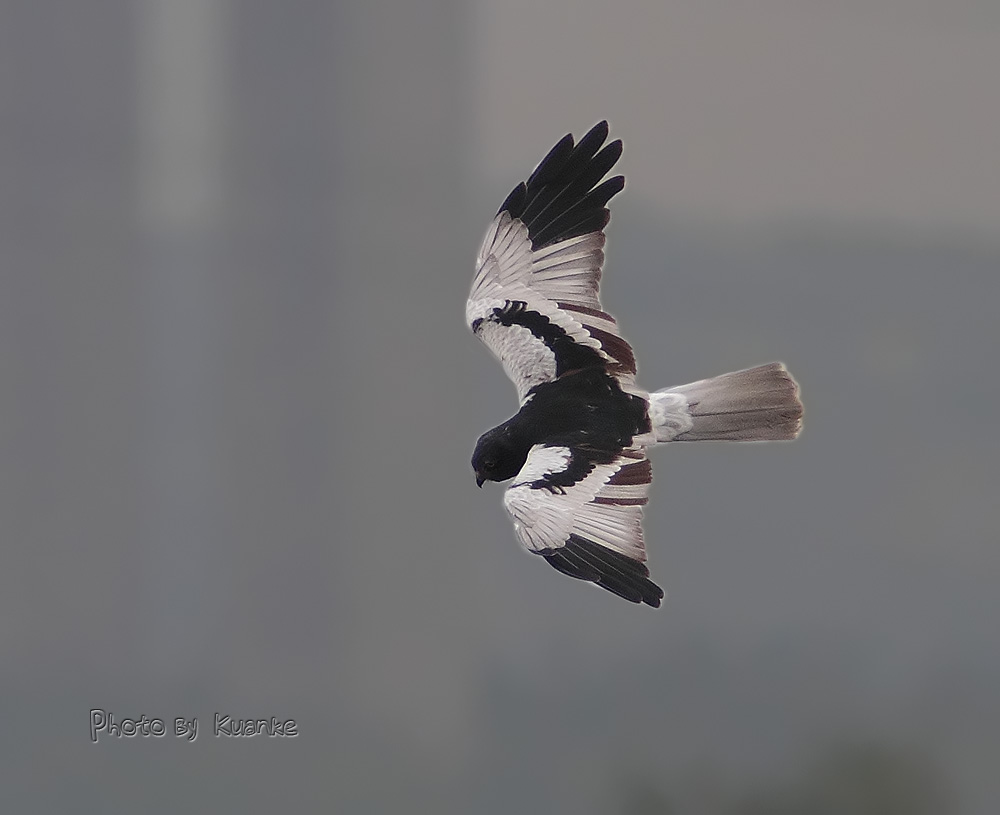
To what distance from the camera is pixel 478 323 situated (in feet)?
5.57

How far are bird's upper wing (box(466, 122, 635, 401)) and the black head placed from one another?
11 centimetres

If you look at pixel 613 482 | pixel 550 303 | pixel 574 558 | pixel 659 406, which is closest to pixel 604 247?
pixel 550 303

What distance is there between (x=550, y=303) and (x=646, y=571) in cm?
45

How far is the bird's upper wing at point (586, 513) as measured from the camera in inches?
53.5

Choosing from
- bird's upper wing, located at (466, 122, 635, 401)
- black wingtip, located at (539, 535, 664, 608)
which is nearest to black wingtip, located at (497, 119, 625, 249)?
bird's upper wing, located at (466, 122, 635, 401)

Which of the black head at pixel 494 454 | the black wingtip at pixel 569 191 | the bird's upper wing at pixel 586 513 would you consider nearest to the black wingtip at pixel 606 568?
the bird's upper wing at pixel 586 513

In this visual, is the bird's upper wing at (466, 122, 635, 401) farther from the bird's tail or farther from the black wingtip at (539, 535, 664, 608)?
the black wingtip at (539, 535, 664, 608)

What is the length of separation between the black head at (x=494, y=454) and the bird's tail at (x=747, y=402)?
19 cm

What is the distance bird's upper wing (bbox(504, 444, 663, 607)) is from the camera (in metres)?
1.36

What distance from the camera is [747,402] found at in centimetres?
160

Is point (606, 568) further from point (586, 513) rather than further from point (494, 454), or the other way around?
point (494, 454)

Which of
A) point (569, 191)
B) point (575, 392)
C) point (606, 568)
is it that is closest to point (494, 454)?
point (575, 392)

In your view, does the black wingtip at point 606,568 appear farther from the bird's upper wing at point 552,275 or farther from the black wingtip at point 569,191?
the black wingtip at point 569,191

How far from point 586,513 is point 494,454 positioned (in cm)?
17
